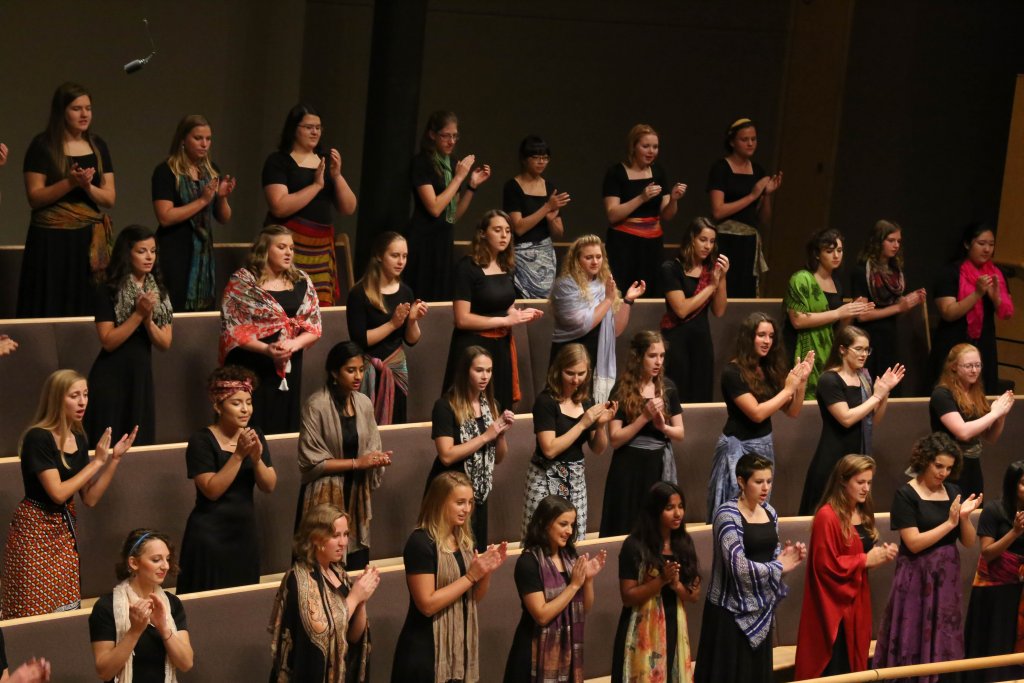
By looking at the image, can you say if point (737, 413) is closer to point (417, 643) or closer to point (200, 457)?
point (417, 643)

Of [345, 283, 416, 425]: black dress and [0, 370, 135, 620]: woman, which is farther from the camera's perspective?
[345, 283, 416, 425]: black dress

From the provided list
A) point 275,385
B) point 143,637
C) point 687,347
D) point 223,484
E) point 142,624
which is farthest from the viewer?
point 687,347

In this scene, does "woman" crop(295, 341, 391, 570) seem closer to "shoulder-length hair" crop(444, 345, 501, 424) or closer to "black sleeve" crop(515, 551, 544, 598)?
"shoulder-length hair" crop(444, 345, 501, 424)

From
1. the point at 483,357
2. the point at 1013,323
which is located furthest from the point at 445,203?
the point at 1013,323

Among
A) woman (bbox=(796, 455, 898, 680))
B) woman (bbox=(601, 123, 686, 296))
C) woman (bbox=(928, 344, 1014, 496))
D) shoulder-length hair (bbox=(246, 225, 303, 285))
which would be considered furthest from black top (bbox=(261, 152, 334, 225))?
woman (bbox=(928, 344, 1014, 496))

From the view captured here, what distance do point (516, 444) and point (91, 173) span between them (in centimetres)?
178

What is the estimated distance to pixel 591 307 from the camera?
19.6 ft

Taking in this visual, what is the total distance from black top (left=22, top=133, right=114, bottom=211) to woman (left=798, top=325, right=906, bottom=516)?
2.72m

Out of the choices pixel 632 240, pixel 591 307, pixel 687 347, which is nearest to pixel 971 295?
pixel 687 347

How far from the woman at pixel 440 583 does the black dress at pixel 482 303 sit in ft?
4.24

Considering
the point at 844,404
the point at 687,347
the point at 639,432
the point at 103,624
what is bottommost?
the point at 103,624

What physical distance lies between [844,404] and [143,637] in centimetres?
274

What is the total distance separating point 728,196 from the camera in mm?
6973

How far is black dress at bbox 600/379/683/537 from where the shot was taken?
5.41 metres
